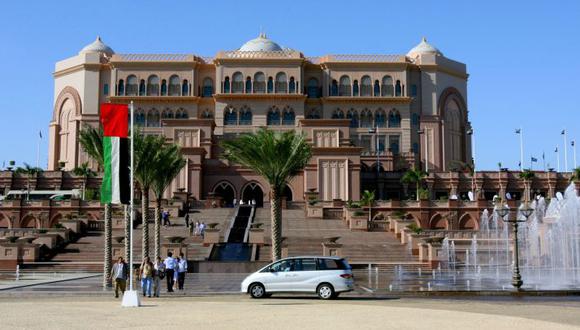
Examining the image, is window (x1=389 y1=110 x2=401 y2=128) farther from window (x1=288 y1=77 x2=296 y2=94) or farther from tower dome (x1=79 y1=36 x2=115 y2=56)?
tower dome (x1=79 y1=36 x2=115 y2=56)

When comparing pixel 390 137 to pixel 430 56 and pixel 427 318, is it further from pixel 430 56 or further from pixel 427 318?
pixel 427 318

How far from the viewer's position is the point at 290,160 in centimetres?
3825

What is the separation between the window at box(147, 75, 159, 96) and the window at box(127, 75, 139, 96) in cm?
149

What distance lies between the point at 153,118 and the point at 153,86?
13.5 ft

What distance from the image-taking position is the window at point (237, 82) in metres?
91.3

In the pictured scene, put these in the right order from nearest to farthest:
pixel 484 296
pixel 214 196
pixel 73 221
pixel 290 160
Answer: pixel 484 296 → pixel 290 160 → pixel 73 221 → pixel 214 196

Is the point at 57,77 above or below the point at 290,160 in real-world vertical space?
above

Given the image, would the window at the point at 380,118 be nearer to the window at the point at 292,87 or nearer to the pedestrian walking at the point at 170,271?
the window at the point at 292,87

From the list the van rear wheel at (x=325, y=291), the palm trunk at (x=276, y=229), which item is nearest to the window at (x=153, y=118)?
the palm trunk at (x=276, y=229)

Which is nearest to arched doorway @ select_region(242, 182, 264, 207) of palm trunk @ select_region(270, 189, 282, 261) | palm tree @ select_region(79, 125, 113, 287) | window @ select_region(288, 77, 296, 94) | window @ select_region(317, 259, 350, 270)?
window @ select_region(288, 77, 296, 94)

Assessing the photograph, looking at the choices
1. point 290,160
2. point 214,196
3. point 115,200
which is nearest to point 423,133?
point 214,196

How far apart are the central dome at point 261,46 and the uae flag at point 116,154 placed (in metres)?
72.4

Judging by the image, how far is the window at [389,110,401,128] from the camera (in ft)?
301

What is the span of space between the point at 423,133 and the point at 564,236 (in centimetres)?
4853
